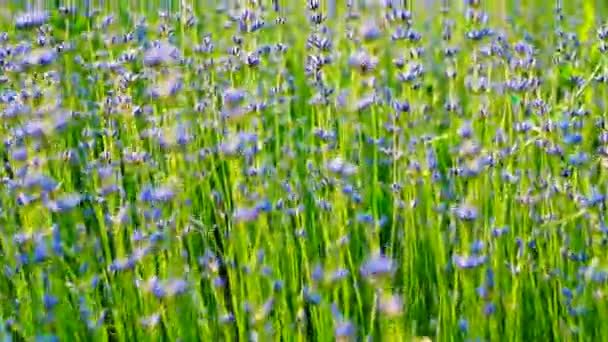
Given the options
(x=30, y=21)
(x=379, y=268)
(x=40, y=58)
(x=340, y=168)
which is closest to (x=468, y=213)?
(x=340, y=168)

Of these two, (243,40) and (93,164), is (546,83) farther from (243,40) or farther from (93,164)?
(93,164)

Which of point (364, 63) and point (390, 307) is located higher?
point (364, 63)

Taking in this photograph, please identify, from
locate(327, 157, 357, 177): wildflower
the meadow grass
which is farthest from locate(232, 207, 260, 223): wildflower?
locate(327, 157, 357, 177): wildflower

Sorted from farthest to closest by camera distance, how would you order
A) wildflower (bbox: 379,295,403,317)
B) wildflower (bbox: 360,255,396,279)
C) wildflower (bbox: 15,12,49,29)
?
wildflower (bbox: 15,12,49,29) → wildflower (bbox: 360,255,396,279) → wildflower (bbox: 379,295,403,317)

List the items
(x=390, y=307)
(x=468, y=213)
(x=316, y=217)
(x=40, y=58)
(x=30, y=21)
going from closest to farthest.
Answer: (x=390, y=307) → (x=468, y=213) → (x=40, y=58) → (x=30, y=21) → (x=316, y=217)

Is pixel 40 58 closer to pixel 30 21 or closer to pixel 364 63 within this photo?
pixel 30 21

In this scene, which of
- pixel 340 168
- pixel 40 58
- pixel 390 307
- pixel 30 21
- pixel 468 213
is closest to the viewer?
→ pixel 390 307

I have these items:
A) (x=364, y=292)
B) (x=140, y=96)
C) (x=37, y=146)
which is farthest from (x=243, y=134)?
(x=140, y=96)

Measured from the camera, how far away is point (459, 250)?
7.49ft

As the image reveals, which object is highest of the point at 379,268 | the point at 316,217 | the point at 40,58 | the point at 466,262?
the point at 40,58

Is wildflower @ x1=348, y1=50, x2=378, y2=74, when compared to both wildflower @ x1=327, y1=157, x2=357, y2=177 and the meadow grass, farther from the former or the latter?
wildflower @ x1=327, y1=157, x2=357, y2=177

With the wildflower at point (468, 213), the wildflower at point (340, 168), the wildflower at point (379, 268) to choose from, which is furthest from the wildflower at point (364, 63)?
the wildflower at point (379, 268)

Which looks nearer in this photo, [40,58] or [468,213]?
[468,213]

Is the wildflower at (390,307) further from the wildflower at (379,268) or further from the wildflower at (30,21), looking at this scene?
the wildflower at (30,21)
